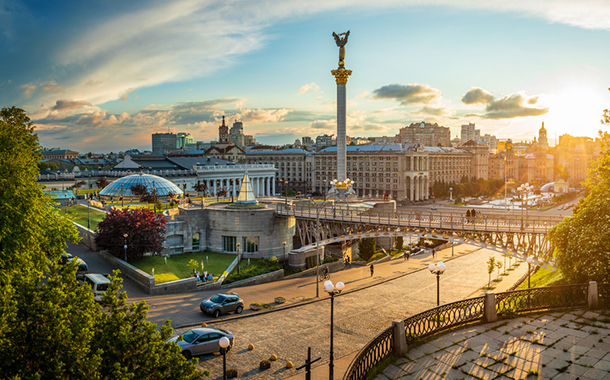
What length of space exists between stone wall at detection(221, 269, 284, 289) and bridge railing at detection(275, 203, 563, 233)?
6762mm

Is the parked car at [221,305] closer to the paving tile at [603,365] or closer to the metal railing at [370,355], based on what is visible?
the metal railing at [370,355]

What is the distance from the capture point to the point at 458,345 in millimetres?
15016

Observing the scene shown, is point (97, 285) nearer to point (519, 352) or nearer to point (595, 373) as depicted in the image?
point (519, 352)

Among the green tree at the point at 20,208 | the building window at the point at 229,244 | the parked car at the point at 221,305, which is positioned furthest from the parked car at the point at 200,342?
the building window at the point at 229,244

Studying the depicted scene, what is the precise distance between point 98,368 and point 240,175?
9814cm

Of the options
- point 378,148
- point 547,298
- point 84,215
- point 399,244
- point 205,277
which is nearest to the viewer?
point 547,298

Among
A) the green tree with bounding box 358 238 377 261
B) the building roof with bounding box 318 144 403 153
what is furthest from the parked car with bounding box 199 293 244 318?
the building roof with bounding box 318 144 403 153

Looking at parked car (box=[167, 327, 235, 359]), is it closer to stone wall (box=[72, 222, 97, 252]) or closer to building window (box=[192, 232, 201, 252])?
stone wall (box=[72, 222, 97, 252])

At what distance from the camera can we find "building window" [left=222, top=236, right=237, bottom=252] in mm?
47281

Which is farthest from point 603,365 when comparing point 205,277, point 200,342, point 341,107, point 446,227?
point 341,107

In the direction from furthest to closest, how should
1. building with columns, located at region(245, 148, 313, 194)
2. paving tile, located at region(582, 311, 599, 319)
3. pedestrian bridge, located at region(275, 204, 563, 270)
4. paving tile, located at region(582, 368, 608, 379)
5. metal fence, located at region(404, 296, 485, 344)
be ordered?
building with columns, located at region(245, 148, 313, 194) → pedestrian bridge, located at region(275, 204, 563, 270) → paving tile, located at region(582, 311, 599, 319) → metal fence, located at region(404, 296, 485, 344) → paving tile, located at region(582, 368, 608, 379)

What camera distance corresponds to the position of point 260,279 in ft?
131

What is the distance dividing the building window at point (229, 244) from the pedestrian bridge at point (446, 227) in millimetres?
6270

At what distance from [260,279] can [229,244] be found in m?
9.28
